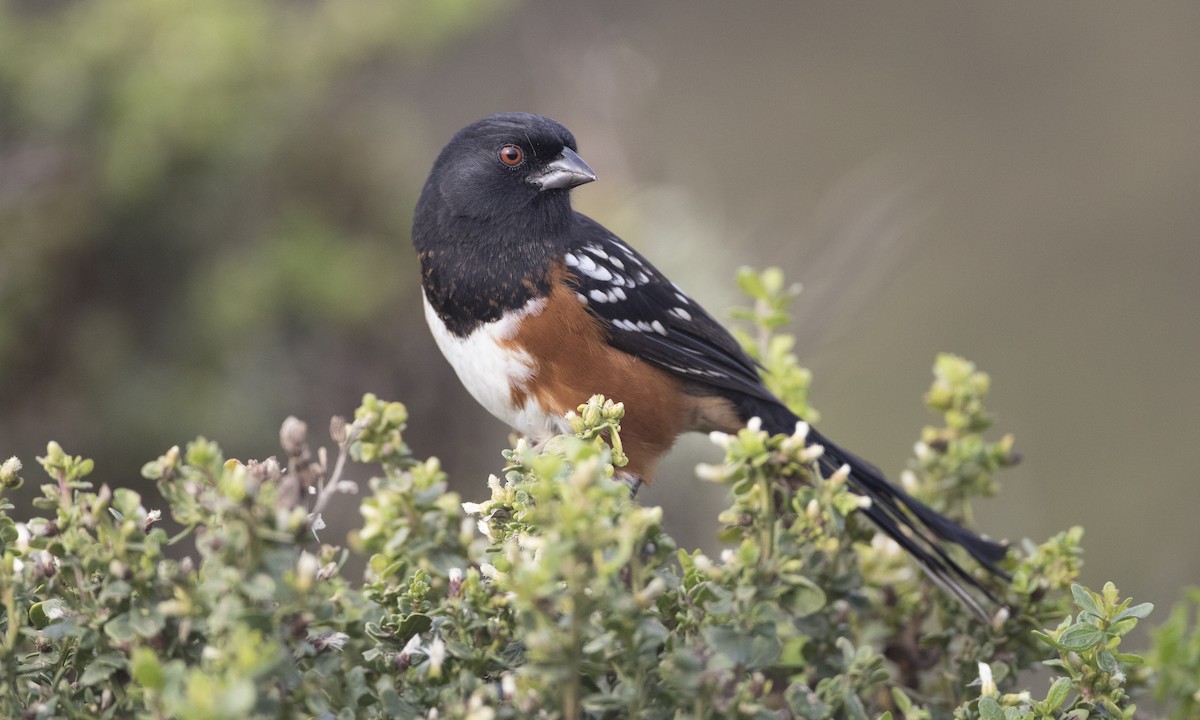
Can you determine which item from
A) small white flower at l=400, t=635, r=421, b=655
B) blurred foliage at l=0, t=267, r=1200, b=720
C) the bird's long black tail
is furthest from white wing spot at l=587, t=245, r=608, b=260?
small white flower at l=400, t=635, r=421, b=655

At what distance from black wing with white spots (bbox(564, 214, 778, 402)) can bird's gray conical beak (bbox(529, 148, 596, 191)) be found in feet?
0.40

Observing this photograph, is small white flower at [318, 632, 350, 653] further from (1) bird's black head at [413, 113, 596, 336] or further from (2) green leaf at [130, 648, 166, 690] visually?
(1) bird's black head at [413, 113, 596, 336]

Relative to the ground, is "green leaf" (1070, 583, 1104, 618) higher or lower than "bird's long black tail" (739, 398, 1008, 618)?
lower

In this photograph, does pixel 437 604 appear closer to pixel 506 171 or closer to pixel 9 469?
pixel 9 469

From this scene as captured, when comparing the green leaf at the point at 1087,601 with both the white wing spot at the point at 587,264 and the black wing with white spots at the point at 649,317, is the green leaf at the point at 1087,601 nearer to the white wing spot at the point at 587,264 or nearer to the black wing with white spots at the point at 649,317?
the black wing with white spots at the point at 649,317

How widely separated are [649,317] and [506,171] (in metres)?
0.43

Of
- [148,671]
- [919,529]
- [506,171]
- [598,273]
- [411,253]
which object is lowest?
[148,671]

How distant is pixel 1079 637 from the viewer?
1362mm

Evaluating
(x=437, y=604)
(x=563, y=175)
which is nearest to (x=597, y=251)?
(x=563, y=175)

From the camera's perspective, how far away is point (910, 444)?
647 cm

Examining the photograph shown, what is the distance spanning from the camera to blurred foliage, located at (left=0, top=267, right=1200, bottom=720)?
109 cm

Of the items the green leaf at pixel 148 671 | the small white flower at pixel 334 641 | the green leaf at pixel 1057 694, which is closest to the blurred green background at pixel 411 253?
the green leaf at pixel 1057 694

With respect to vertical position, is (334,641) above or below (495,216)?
below

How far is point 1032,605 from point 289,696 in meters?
1.16
